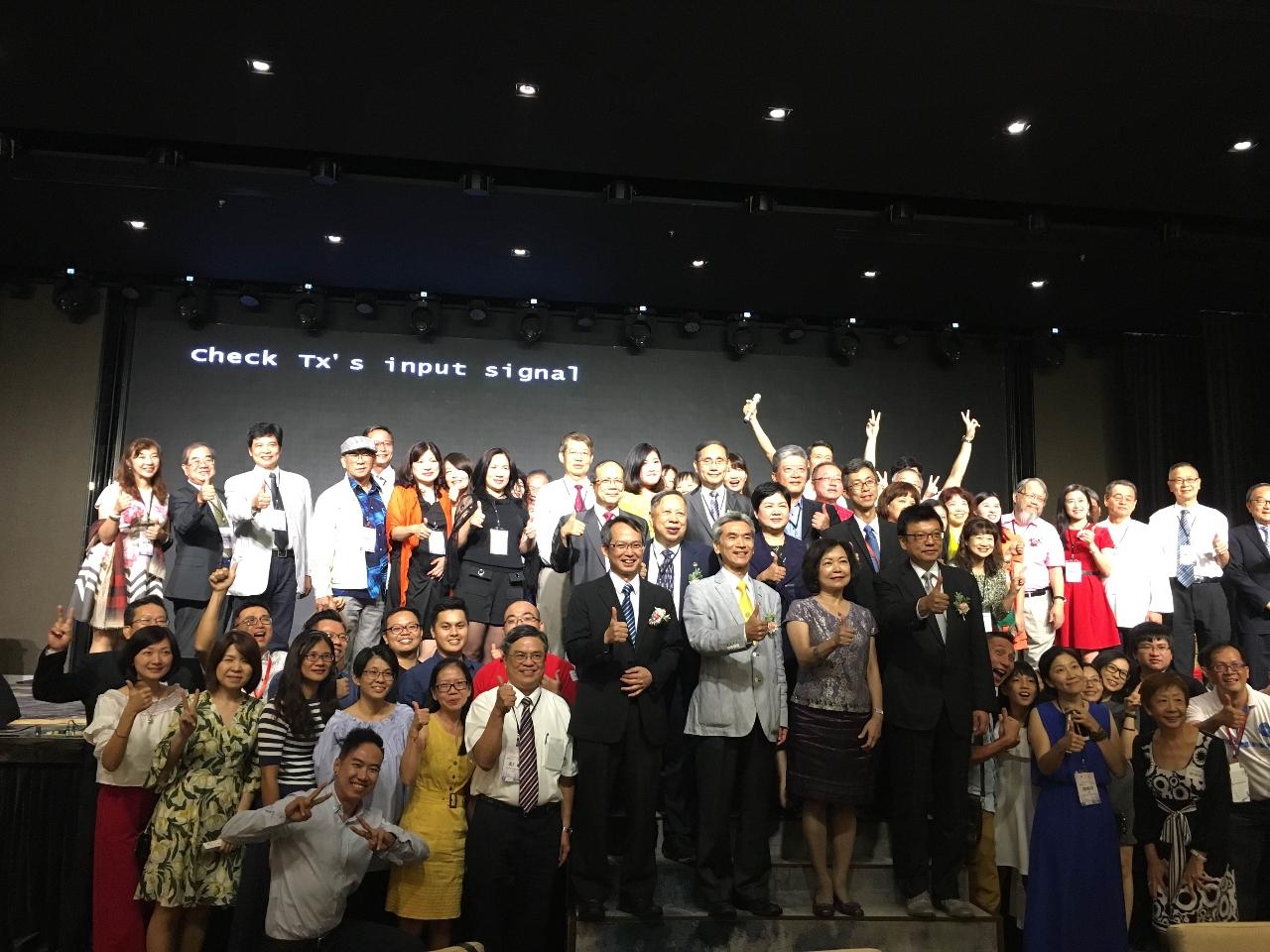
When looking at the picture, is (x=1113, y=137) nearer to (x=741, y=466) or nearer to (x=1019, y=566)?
(x=1019, y=566)

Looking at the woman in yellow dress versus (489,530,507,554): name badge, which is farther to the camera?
(489,530,507,554): name badge

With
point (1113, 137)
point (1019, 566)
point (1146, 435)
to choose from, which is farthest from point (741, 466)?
point (1146, 435)

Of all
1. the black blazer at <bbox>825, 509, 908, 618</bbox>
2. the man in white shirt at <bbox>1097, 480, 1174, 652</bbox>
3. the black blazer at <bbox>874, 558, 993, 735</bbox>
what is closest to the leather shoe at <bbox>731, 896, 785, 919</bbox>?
the black blazer at <bbox>874, 558, 993, 735</bbox>

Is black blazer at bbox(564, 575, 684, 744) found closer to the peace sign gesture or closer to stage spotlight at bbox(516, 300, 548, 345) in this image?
the peace sign gesture

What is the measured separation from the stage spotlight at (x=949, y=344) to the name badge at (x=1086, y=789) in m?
5.98

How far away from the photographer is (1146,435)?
9469 millimetres

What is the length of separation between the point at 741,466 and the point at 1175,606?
10.5 feet

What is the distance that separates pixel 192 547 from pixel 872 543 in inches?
136

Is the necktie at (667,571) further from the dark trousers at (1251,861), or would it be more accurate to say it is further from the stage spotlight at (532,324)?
the stage spotlight at (532,324)

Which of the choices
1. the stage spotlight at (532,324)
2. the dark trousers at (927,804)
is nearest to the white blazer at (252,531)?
the dark trousers at (927,804)

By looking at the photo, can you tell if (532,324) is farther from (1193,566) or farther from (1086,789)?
(1086,789)

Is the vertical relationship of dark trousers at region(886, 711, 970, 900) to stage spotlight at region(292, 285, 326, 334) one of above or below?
below

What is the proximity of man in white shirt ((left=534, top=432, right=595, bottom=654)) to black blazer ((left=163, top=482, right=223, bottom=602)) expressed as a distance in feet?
5.59

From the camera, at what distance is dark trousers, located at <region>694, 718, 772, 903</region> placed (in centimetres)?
403
